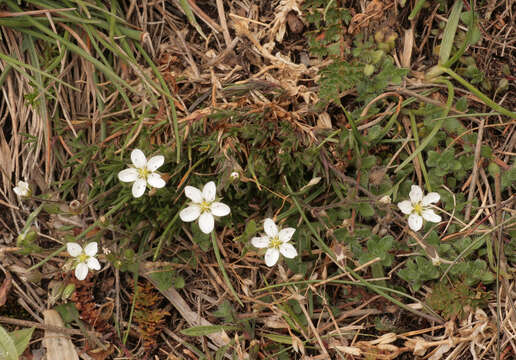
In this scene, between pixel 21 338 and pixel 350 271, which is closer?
pixel 350 271

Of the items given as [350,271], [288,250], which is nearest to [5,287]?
[288,250]

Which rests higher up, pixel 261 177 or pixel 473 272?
pixel 261 177

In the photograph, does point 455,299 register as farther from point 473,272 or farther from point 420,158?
point 420,158

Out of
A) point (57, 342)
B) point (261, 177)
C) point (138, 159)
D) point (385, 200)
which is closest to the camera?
point (385, 200)

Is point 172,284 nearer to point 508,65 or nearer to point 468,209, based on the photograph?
point 468,209

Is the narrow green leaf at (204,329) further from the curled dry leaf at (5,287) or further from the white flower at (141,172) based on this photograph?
the curled dry leaf at (5,287)

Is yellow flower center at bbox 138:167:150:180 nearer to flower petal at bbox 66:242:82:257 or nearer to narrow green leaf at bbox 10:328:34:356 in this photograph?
flower petal at bbox 66:242:82:257

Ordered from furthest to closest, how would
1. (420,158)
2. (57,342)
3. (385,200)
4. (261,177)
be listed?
(57,342) → (420,158) → (261,177) → (385,200)

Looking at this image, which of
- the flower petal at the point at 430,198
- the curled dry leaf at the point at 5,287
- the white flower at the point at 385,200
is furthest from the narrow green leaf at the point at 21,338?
the flower petal at the point at 430,198

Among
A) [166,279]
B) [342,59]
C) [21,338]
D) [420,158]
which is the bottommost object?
[21,338]
